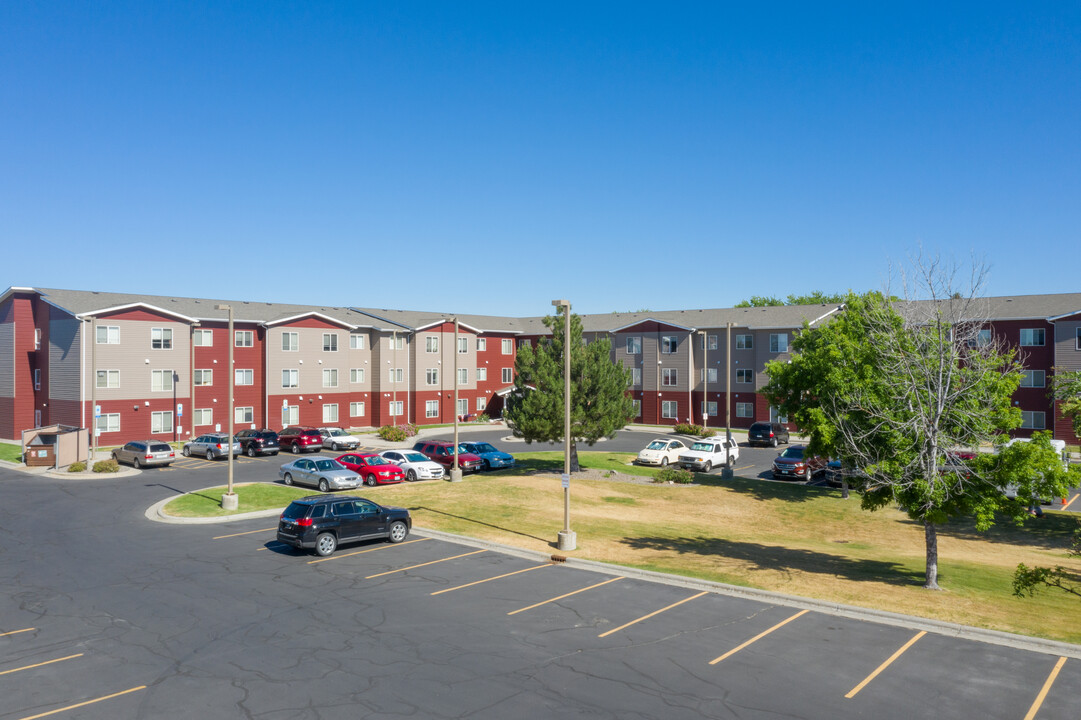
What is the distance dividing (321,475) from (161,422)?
84.3ft

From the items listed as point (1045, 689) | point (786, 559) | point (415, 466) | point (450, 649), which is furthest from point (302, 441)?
point (1045, 689)

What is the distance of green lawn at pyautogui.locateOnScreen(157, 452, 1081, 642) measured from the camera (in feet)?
58.5

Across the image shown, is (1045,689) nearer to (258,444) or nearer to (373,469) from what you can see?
(373,469)

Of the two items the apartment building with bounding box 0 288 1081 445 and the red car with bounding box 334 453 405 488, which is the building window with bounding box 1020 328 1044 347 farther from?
the red car with bounding box 334 453 405 488

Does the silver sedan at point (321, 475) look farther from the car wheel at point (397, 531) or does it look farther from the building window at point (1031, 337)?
the building window at point (1031, 337)

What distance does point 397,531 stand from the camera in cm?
2359

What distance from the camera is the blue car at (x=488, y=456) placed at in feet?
135

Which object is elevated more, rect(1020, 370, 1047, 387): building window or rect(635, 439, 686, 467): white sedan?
rect(1020, 370, 1047, 387): building window

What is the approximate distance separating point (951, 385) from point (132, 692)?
19.6 meters

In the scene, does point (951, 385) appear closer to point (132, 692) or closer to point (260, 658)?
point (260, 658)

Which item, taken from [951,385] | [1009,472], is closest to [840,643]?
[1009,472]

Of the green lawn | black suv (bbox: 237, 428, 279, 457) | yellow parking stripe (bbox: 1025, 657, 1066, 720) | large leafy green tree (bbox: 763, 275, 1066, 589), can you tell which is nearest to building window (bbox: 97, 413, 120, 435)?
black suv (bbox: 237, 428, 279, 457)

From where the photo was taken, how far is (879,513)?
106 ft

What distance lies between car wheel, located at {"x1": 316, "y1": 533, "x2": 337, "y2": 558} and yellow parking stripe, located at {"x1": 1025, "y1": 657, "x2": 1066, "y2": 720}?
1747 centimetres
